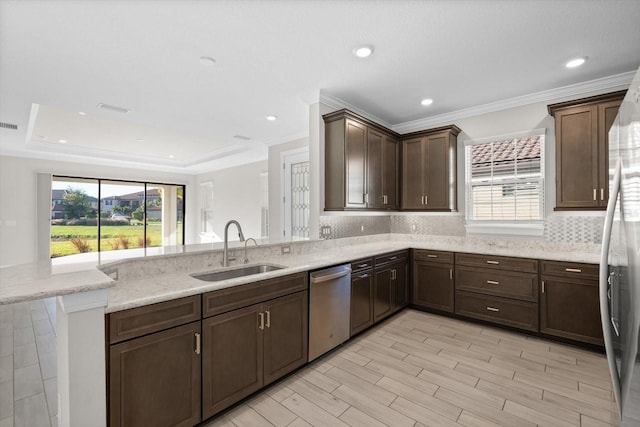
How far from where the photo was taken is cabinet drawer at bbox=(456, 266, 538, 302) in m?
3.18

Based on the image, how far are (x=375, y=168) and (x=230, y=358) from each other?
2.82 metres

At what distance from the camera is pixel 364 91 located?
342cm

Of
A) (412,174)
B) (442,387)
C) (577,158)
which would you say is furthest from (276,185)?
(577,158)

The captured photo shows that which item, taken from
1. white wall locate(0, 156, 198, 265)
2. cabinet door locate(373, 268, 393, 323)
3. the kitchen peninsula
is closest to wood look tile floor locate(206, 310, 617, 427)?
cabinet door locate(373, 268, 393, 323)

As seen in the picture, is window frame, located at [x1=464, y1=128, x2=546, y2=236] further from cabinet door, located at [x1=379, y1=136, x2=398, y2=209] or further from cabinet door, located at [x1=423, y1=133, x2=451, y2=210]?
cabinet door, located at [x1=379, y1=136, x2=398, y2=209]

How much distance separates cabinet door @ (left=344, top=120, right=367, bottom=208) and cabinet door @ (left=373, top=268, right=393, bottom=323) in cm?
88

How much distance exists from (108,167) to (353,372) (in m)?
8.05

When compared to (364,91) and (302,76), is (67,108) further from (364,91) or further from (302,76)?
(364,91)

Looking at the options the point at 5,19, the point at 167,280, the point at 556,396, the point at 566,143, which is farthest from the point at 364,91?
the point at 556,396

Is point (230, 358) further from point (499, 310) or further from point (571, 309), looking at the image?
point (571, 309)

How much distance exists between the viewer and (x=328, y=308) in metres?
2.76

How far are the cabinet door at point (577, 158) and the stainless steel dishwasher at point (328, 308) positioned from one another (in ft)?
8.07

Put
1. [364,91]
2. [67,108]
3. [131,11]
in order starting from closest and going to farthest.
Answer: [131,11], [364,91], [67,108]

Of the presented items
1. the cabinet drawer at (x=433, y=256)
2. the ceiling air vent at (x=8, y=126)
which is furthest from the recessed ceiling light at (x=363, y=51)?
the ceiling air vent at (x=8, y=126)
